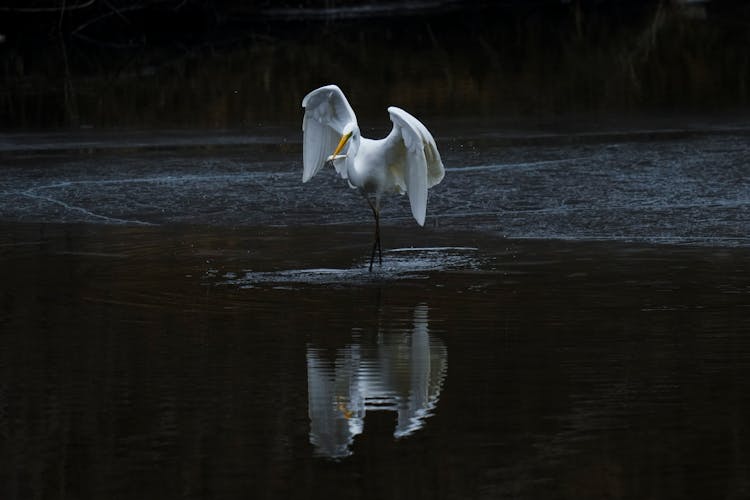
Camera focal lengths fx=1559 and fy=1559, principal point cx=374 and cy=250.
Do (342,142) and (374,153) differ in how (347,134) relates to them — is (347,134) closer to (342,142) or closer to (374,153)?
(342,142)

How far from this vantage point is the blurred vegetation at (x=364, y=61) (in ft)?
62.3

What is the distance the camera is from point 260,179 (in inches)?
533

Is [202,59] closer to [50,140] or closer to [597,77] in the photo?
[597,77]

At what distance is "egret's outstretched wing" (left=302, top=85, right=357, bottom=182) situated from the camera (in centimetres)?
1038

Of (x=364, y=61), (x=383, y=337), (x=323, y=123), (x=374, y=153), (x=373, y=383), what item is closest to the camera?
(x=373, y=383)

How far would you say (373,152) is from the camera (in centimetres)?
1000

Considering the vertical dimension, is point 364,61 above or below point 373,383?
above

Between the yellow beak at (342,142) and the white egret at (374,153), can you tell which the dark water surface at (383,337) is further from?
the yellow beak at (342,142)

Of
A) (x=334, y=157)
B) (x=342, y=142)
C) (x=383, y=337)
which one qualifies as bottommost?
(x=383, y=337)

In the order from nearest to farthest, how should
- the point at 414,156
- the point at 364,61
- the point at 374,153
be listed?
the point at 414,156 → the point at 374,153 → the point at 364,61


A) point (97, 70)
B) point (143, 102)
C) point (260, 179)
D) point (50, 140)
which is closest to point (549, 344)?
point (260, 179)

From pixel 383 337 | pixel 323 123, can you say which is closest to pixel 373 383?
pixel 383 337

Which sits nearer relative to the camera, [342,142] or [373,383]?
[373,383]

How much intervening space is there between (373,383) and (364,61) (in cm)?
1886
